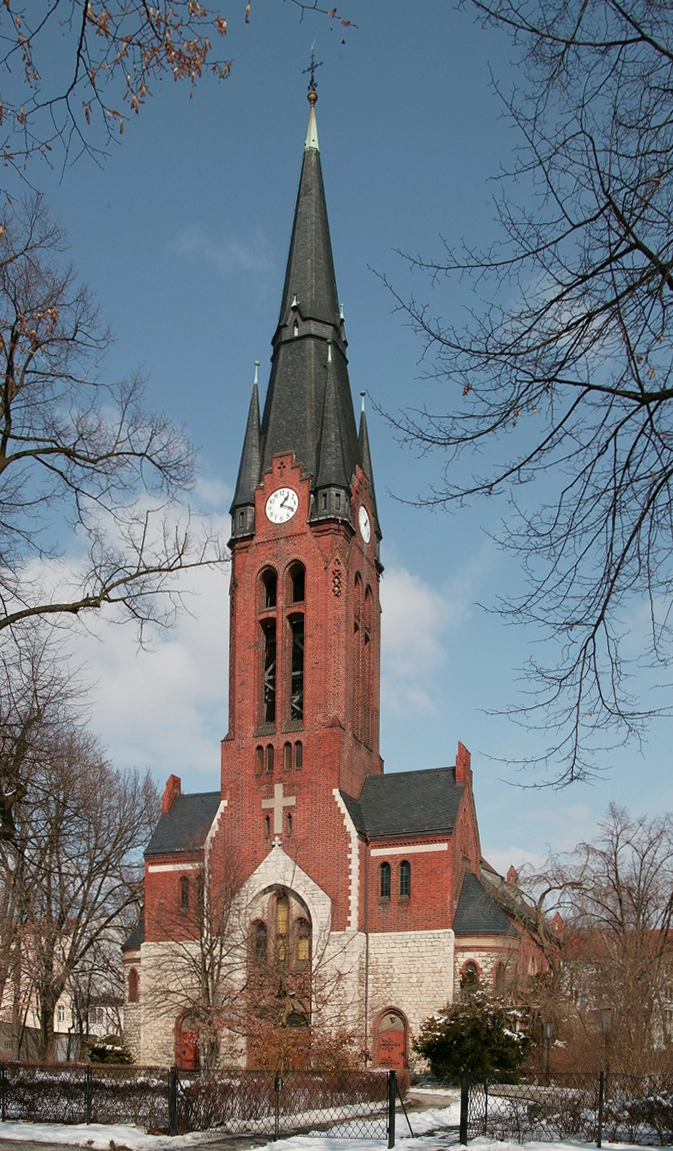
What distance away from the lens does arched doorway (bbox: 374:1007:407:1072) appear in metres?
36.7

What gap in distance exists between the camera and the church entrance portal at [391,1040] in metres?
36.7

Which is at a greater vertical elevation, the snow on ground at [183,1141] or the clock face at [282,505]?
the clock face at [282,505]

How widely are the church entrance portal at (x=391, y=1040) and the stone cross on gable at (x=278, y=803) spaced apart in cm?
719

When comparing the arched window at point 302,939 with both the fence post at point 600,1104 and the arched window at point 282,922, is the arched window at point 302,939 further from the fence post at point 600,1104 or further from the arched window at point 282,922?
the fence post at point 600,1104

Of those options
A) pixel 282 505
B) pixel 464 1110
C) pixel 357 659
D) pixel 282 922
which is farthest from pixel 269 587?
pixel 464 1110

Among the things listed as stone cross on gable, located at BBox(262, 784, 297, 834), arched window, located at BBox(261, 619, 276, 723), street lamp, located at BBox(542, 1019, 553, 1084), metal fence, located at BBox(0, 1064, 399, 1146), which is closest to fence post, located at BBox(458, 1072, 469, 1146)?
metal fence, located at BBox(0, 1064, 399, 1146)

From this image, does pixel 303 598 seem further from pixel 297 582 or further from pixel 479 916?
pixel 479 916

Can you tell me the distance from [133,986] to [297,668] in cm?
1405

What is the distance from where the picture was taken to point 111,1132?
15555 millimetres

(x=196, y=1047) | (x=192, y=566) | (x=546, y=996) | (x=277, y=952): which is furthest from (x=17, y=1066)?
(x=196, y=1047)

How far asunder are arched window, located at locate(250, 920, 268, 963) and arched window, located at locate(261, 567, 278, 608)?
11.6 m

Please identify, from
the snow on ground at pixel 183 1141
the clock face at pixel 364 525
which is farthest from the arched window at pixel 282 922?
the snow on ground at pixel 183 1141

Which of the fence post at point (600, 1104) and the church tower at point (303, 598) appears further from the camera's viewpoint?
the church tower at point (303, 598)

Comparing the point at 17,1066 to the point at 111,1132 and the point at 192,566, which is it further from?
the point at 192,566
